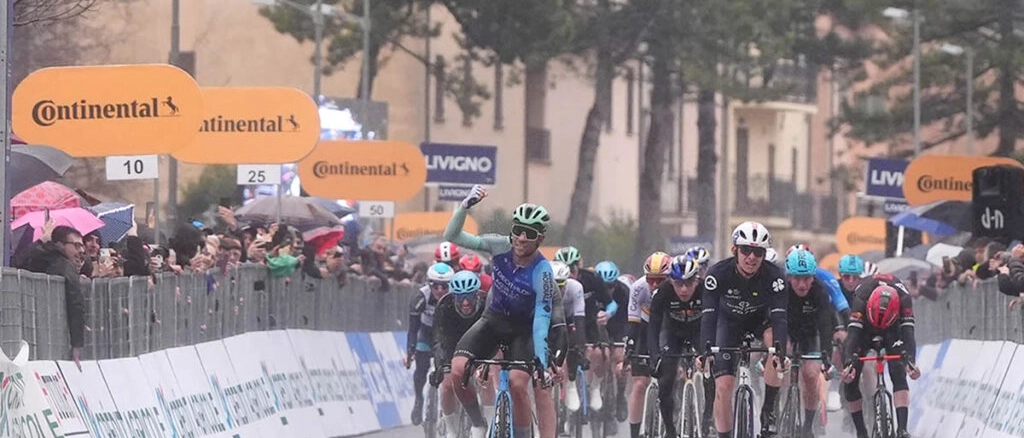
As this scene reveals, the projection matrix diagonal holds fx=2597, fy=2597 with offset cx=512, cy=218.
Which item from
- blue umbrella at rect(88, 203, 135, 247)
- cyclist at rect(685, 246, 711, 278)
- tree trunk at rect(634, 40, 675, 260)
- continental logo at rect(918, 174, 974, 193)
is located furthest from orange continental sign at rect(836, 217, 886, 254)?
blue umbrella at rect(88, 203, 135, 247)

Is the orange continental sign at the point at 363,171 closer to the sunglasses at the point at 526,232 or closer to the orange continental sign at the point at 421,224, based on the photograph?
the orange continental sign at the point at 421,224

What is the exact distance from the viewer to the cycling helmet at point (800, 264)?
19.7m

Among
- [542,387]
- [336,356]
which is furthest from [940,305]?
[542,387]

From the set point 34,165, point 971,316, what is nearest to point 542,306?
point 34,165

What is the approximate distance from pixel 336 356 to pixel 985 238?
21.5 feet

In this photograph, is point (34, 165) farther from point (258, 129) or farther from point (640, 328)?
point (640, 328)

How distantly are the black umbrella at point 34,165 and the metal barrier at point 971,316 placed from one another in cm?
749

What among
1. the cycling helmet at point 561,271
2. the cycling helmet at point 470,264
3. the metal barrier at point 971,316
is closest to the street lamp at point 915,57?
the metal barrier at point 971,316

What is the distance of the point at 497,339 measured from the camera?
17219 mm

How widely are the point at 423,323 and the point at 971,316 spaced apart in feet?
16.6

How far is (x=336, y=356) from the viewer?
2500 centimetres

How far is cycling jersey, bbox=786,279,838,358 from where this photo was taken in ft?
64.6

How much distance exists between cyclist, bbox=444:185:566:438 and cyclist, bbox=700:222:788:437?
1.52 meters

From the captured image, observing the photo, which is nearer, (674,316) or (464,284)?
Result: (464,284)
